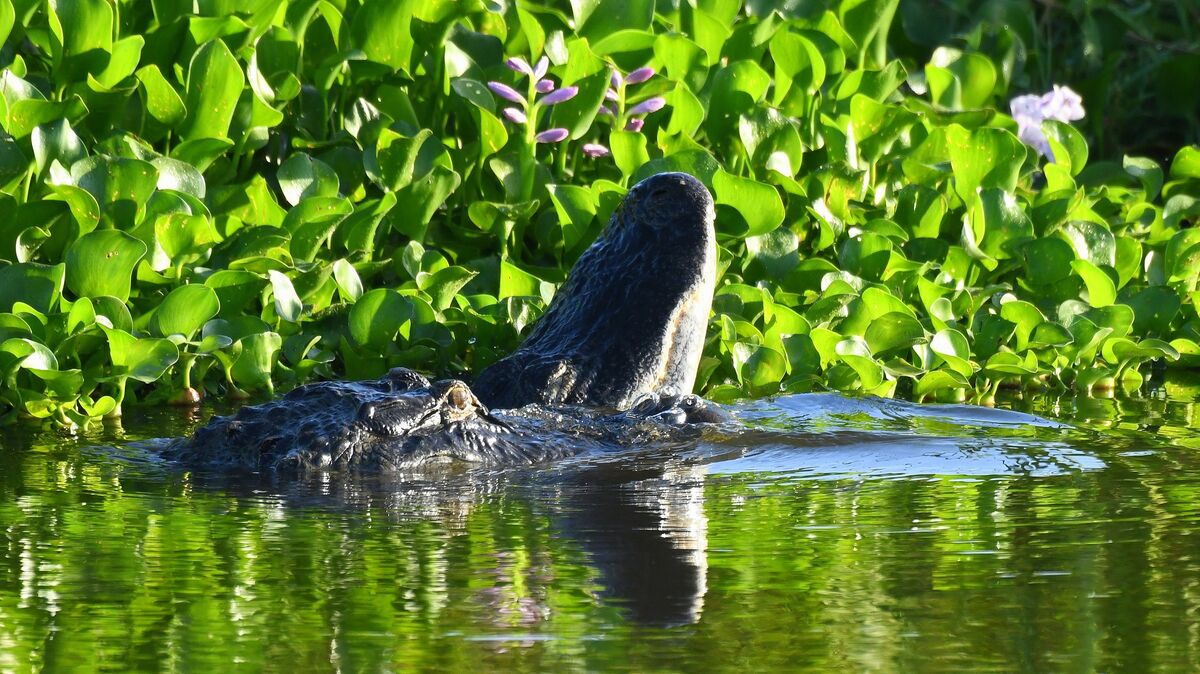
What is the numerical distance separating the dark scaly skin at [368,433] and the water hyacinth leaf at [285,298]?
92 cm

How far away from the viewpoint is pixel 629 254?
4117 millimetres

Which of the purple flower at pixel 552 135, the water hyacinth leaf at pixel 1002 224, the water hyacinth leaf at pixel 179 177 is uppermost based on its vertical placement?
the purple flower at pixel 552 135

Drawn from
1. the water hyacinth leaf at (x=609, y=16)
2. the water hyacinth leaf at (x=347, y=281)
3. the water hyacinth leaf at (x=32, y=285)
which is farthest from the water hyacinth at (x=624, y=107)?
the water hyacinth leaf at (x=32, y=285)

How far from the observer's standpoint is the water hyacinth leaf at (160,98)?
4844mm

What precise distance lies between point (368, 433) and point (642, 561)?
3.28 ft

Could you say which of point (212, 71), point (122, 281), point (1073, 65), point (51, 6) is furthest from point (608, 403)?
point (1073, 65)

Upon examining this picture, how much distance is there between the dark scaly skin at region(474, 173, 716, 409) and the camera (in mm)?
4035

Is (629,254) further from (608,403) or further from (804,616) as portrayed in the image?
(804,616)

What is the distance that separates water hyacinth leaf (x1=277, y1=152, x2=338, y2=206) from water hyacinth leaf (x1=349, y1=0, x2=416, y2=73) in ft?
1.58

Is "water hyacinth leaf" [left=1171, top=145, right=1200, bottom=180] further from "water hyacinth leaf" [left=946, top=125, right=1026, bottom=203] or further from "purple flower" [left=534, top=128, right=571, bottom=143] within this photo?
"purple flower" [left=534, top=128, right=571, bottom=143]

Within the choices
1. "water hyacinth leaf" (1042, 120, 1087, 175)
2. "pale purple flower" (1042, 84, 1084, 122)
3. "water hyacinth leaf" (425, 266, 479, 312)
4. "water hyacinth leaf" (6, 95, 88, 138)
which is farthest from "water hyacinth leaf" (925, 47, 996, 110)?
"water hyacinth leaf" (6, 95, 88, 138)

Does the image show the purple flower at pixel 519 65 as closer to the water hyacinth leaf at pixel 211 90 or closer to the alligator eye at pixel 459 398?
the water hyacinth leaf at pixel 211 90

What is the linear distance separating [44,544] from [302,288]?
192 centimetres

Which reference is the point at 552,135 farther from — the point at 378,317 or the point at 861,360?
the point at 861,360
